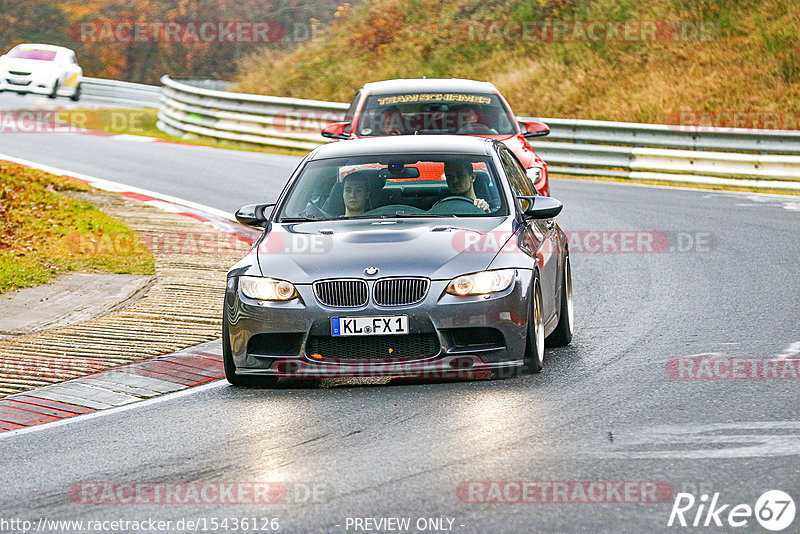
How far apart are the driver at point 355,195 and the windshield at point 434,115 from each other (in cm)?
601

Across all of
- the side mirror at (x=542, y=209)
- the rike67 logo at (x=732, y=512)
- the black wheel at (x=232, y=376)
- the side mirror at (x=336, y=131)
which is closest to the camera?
the rike67 logo at (x=732, y=512)

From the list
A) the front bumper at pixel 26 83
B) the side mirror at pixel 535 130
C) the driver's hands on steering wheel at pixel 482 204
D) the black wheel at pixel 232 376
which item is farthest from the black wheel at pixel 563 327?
the front bumper at pixel 26 83

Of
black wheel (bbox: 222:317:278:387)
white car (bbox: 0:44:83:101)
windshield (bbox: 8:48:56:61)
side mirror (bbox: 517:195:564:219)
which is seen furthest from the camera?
windshield (bbox: 8:48:56:61)

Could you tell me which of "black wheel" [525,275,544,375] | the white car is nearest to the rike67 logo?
"black wheel" [525,275,544,375]

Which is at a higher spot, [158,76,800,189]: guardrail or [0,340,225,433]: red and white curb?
[0,340,225,433]: red and white curb

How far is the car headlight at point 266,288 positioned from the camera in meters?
7.98

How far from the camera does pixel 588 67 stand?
3091 centimetres

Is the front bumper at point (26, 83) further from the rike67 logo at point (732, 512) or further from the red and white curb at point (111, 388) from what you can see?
the rike67 logo at point (732, 512)

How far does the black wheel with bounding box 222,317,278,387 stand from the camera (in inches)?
325

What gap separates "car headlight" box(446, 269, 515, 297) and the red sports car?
7.16m

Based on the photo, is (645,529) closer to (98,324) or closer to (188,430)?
(188,430)

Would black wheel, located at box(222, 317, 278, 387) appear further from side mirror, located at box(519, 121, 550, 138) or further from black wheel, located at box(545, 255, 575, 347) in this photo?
side mirror, located at box(519, 121, 550, 138)

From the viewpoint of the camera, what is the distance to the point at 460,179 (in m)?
9.23

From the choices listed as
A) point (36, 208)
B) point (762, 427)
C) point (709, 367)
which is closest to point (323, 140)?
point (36, 208)
